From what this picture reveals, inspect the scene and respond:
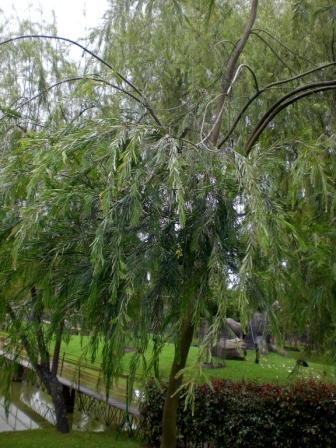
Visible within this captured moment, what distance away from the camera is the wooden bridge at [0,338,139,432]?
26.1ft

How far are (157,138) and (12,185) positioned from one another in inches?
32.0

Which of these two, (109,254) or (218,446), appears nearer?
(109,254)

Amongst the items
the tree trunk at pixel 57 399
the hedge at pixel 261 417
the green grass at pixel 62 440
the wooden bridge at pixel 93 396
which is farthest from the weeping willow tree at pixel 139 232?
the tree trunk at pixel 57 399

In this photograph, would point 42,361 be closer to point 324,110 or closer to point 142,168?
point 324,110

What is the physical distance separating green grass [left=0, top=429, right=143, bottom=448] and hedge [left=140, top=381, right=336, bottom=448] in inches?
50.7

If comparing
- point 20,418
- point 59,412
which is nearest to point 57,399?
point 59,412

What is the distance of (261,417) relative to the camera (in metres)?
6.04

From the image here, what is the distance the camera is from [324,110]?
5.54 meters

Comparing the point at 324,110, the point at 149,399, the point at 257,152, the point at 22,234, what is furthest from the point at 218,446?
the point at 22,234

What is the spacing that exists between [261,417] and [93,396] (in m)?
3.86

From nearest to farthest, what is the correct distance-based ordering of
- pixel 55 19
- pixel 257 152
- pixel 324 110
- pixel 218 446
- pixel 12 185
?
pixel 12 185, pixel 257 152, pixel 324 110, pixel 218 446, pixel 55 19

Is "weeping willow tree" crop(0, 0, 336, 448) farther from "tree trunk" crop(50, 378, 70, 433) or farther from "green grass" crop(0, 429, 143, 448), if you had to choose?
"tree trunk" crop(50, 378, 70, 433)

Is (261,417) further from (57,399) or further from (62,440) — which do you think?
(57,399)

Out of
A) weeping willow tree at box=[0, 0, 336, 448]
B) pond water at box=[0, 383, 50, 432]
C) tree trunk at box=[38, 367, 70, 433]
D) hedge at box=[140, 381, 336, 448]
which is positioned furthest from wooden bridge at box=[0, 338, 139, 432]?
weeping willow tree at box=[0, 0, 336, 448]
